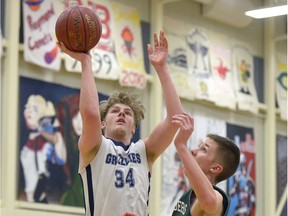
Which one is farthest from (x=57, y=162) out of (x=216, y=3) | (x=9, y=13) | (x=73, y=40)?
(x=73, y=40)

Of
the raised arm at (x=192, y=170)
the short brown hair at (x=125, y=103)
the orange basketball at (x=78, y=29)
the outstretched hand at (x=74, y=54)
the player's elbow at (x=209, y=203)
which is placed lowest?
the player's elbow at (x=209, y=203)

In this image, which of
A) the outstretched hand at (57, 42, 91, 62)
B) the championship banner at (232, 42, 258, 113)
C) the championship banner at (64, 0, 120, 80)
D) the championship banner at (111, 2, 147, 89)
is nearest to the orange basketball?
the outstretched hand at (57, 42, 91, 62)

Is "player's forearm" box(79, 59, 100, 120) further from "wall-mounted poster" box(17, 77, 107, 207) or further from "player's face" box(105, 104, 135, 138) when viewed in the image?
"wall-mounted poster" box(17, 77, 107, 207)

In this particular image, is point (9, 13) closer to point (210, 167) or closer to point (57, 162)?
point (57, 162)

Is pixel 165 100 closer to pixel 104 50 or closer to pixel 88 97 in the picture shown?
pixel 88 97

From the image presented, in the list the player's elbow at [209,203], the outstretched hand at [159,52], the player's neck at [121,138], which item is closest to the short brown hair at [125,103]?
the player's neck at [121,138]

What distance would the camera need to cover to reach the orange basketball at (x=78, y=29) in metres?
4.55

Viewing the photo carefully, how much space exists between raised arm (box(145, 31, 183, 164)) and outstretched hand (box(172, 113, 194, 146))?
0.33 meters

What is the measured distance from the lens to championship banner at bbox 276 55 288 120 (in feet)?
46.0

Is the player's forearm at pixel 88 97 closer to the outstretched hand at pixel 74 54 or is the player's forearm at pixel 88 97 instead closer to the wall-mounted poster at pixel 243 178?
the outstretched hand at pixel 74 54

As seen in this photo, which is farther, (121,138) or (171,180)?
(171,180)

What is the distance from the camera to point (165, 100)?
463 centimetres

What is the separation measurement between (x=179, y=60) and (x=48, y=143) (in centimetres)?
329

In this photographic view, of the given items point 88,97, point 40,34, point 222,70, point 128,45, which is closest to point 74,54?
point 88,97
